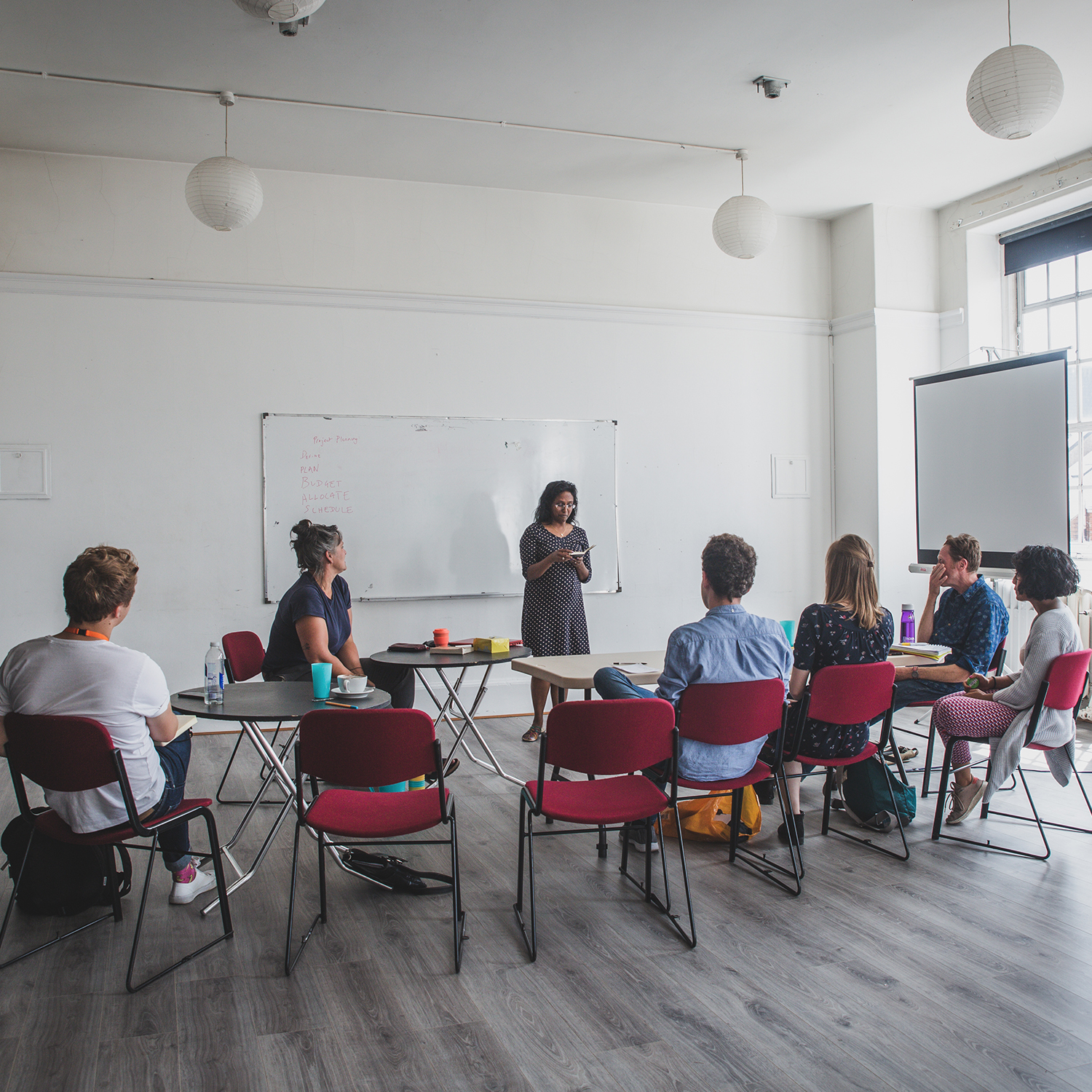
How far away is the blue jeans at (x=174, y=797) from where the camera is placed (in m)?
2.84

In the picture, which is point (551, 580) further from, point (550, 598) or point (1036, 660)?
point (1036, 660)

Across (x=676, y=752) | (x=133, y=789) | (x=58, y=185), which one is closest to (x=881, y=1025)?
(x=676, y=752)

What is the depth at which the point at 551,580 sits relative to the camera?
5555mm

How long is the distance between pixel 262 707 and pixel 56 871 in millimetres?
842

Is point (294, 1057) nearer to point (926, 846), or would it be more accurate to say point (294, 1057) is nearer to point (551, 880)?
point (551, 880)

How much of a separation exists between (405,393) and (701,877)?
3.92m

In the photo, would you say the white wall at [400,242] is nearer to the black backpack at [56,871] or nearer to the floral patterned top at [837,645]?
the floral patterned top at [837,645]

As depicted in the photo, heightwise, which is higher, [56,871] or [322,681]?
[322,681]

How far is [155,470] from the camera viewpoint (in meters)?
5.68

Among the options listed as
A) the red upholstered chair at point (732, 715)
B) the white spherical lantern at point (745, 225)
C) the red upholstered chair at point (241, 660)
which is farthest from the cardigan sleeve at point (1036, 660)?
the red upholstered chair at point (241, 660)

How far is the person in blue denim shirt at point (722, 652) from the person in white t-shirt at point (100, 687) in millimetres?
1528

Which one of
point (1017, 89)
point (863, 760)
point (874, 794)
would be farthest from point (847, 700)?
point (1017, 89)

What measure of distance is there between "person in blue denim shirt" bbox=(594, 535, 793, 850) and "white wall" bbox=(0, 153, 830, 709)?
10.8 feet

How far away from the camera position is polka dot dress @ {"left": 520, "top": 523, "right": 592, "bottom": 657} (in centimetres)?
554
